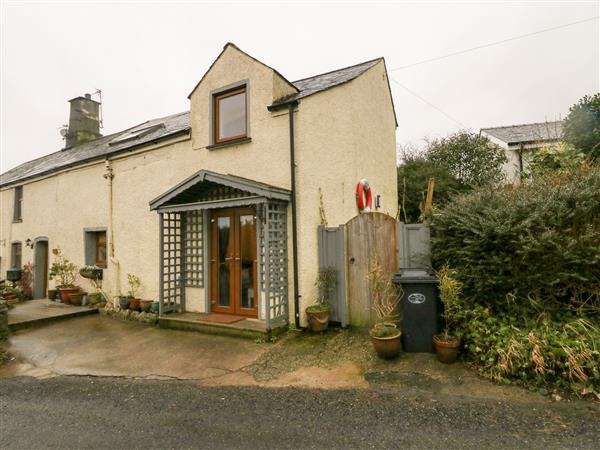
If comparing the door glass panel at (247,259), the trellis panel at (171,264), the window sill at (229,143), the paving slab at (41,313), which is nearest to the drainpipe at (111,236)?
the paving slab at (41,313)

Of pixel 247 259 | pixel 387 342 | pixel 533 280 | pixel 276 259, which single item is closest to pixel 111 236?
pixel 247 259

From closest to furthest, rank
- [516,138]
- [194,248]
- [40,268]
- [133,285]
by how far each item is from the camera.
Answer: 1. [194,248]
2. [133,285]
3. [40,268]
4. [516,138]

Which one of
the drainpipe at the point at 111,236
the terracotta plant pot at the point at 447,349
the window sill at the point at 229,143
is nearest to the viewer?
the terracotta plant pot at the point at 447,349

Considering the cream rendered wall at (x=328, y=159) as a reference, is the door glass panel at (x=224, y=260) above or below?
below

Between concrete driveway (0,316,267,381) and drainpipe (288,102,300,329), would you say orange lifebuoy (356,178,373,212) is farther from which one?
concrete driveway (0,316,267,381)

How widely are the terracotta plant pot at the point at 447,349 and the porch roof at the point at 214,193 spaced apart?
3.90 m

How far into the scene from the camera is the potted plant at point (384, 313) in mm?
4911

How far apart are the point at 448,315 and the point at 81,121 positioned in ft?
63.1

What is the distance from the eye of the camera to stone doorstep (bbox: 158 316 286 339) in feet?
20.8

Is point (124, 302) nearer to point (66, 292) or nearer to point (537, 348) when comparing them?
point (66, 292)

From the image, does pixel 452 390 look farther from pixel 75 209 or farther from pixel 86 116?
pixel 86 116

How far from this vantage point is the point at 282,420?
356cm

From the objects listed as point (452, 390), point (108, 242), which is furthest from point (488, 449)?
point (108, 242)

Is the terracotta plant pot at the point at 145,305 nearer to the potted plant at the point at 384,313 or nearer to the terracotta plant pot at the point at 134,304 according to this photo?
the terracotta plant pot at the point at 134,304
